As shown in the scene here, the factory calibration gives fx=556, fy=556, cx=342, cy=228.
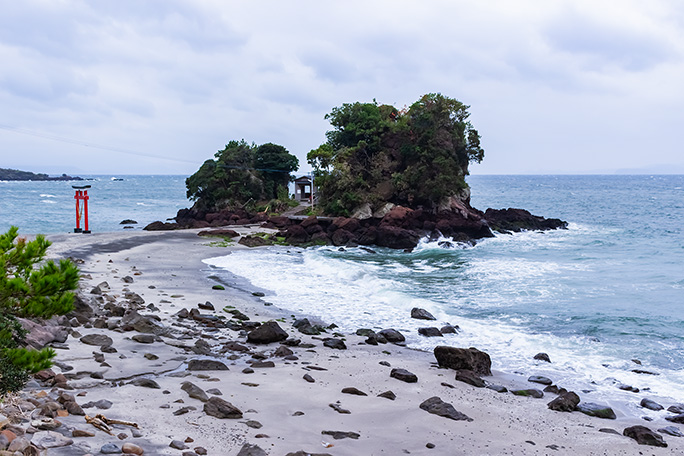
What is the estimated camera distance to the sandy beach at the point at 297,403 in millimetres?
6363

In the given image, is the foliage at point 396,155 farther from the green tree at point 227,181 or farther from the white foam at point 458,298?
the white foam at point 458,298

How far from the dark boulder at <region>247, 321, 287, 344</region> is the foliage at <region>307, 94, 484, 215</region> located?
1112 inches

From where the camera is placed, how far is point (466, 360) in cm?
1047

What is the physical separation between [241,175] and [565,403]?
4192 centimetres

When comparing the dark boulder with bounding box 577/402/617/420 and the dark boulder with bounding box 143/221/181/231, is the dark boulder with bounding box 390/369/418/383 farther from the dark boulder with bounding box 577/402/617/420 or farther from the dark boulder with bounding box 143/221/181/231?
the dark boulder with bounding box 143/221/181/231

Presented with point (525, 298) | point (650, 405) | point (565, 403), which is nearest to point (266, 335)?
point (565, 403)

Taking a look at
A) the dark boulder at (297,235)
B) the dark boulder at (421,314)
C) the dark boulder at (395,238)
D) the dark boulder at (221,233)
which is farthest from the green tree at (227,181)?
the dark boulder at (421,314)

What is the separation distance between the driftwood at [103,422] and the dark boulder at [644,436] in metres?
6.54

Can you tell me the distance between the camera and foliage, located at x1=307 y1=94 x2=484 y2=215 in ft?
132

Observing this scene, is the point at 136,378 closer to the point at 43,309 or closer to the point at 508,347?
the point at 43,309

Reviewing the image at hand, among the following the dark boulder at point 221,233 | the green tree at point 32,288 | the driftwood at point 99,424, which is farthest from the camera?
the dark boulder at point 221,233

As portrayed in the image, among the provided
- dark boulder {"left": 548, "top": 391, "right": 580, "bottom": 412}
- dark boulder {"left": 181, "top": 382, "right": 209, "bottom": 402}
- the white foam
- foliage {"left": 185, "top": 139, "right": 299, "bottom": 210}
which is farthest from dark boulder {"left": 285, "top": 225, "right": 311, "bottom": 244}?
dark boulder {"left": 181, "top": 382, "right": 209, "bottom": 402}

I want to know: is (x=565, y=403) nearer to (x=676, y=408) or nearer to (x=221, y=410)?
(x=676, y=408)

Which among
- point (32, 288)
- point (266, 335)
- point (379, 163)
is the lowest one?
point (266, 335)
